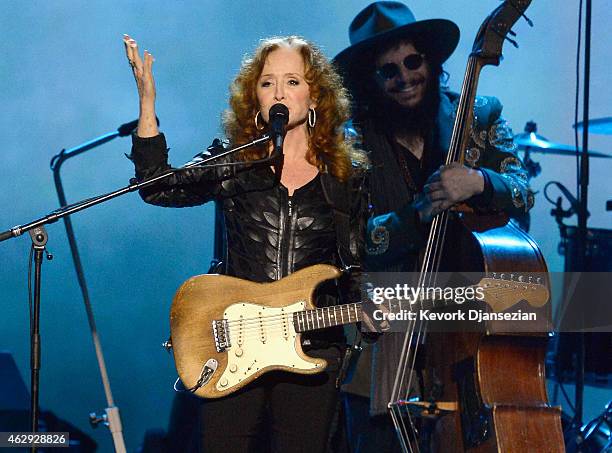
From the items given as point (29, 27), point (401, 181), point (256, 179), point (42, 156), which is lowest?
point (256, 179)

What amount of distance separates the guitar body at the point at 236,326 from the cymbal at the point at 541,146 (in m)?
2.15

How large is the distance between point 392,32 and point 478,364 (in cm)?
188

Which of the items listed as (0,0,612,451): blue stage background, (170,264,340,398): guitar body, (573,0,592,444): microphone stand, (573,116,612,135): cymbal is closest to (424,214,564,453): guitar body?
(170,264,340,398): guitar body

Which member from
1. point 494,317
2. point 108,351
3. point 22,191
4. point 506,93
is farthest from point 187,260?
point 494,317

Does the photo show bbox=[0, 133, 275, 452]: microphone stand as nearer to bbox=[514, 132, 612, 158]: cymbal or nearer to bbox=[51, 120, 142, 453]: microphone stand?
bbox=[51, 120, 142, 453]: microphone stand

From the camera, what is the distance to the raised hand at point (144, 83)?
8.20ft

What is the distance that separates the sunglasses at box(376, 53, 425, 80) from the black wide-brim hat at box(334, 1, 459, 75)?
0.06 metres

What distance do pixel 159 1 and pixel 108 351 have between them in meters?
1.99

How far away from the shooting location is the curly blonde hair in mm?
2822

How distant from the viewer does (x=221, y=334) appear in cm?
263

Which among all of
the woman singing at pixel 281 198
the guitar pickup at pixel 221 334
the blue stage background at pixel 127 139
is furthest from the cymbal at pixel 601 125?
the guitar pickup at pixel 221 334

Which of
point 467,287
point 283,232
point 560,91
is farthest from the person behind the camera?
point 560,91

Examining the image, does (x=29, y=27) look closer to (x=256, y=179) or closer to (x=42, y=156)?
(x=42, y=156)

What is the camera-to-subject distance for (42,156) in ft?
15.6
